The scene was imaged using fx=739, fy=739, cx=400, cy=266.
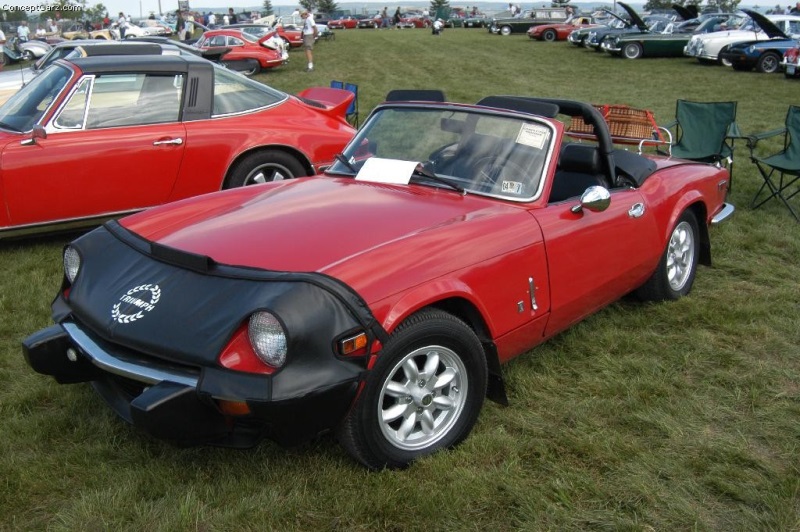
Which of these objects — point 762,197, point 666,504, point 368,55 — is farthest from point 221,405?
point 368,55

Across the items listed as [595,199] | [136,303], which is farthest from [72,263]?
[595,199]

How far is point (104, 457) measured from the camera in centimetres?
307

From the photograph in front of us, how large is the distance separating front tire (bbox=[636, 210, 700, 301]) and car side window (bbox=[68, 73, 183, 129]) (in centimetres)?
404

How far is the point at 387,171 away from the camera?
388 centimetres

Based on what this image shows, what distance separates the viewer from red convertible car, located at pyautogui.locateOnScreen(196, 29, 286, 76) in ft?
68.1

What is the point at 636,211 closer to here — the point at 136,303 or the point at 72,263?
the point at 136,303

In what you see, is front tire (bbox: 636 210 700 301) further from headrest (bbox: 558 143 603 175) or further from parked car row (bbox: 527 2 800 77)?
parked car row (bbox: 527 2 800 77)

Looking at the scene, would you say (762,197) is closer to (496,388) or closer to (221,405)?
(496,388)

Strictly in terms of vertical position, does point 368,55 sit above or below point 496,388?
below

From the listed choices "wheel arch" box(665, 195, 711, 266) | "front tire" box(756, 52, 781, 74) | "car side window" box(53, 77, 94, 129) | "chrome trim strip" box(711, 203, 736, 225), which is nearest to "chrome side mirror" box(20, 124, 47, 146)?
"car side window" box(53, 77, 94, 129)

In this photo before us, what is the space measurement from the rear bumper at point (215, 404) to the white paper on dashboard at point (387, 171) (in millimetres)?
1499

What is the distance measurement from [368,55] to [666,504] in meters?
25.1

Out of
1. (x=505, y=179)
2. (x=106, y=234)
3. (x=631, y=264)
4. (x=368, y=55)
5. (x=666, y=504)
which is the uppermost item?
(x=505, y=179)

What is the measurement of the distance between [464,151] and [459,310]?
3.36 ft
